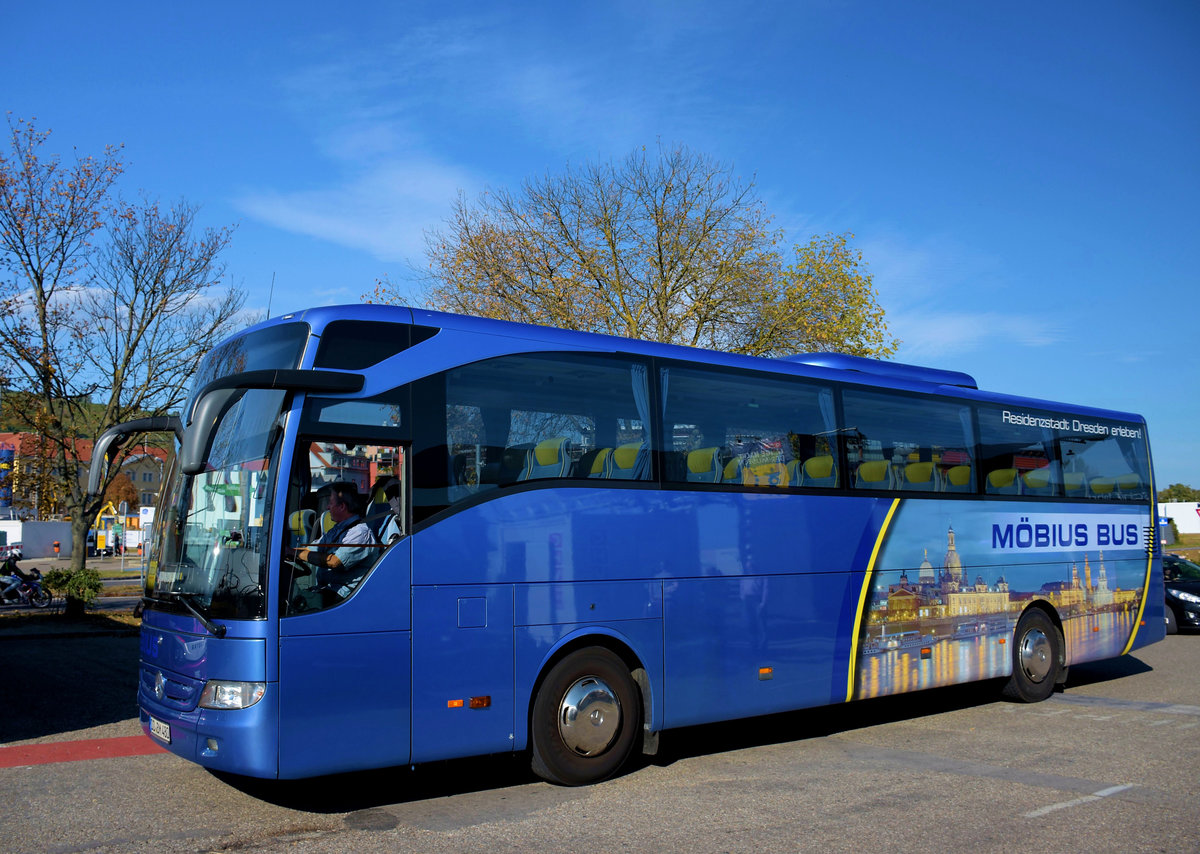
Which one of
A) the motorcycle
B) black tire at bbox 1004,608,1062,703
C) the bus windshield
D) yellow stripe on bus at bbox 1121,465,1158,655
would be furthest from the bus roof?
the motorcycle

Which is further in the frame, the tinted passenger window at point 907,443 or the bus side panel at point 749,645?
the tinted passenger window at point 907,443

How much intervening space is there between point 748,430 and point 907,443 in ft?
7.61

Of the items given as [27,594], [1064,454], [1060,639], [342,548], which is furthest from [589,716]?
[27,594]

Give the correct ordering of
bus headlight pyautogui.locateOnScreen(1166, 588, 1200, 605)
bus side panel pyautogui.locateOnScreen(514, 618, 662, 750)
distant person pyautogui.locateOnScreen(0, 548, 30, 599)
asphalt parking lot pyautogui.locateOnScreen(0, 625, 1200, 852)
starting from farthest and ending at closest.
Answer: distant person pyautogui.locateOnScreen(0, 548, 30, 599)
bus headlight pyautogui.locateOnScreen(1166, 588, 1200, 605)
bus side panel pyautogui.locateOnScreen(514, 618, 662, 750)
asphalt parking lot pyautogui.locateOnScreen(0, 625, 1200, 852)

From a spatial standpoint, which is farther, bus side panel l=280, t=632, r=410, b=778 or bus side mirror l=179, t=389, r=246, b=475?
bus side panel l=280, t=632, r=410, b=778

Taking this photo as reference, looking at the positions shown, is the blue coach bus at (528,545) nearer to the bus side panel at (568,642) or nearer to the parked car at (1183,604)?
the bus side panel at (568,642)

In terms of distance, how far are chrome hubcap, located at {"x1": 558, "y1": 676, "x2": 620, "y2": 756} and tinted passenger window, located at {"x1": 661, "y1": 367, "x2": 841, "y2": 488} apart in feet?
5.81

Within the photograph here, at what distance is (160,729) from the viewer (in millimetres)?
6539

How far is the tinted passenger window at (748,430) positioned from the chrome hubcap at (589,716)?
1772 mm

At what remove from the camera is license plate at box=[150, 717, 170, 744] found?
6.43 meters

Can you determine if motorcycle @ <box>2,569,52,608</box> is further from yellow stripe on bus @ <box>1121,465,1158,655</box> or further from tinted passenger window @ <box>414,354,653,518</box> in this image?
yellow stripe on bus @ <box>1121,465,1158,655</box>

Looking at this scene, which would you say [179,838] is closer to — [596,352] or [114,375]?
[596,352]

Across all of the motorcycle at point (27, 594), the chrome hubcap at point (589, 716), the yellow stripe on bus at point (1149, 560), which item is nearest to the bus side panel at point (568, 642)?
the chrome hubcap at point (589, 716)

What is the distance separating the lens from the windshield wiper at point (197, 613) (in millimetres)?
6022
